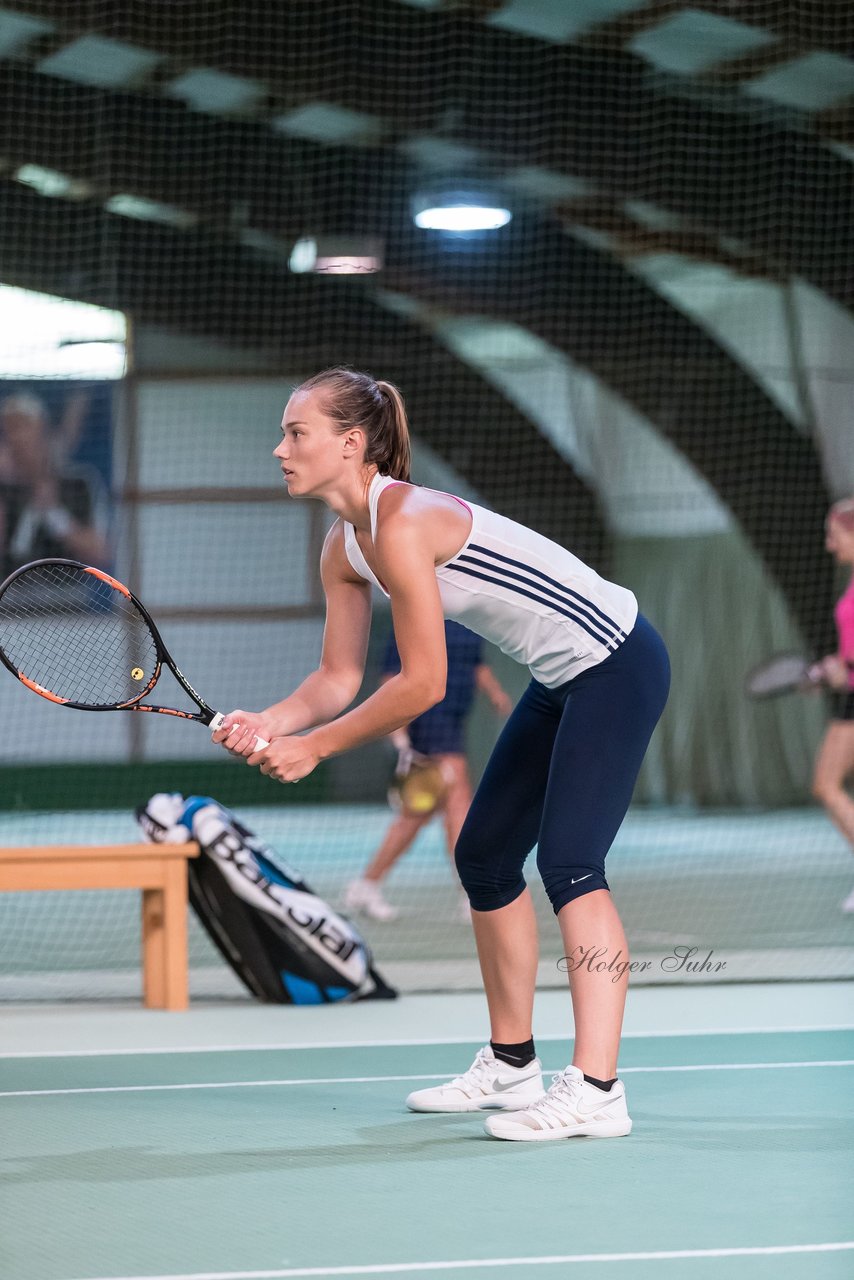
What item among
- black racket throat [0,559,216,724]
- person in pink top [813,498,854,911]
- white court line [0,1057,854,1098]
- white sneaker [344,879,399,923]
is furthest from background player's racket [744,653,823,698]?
black racket throat [0,559,216,724]

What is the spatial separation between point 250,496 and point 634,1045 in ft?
34.5

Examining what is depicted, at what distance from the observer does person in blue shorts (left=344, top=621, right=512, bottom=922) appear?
23.4ft

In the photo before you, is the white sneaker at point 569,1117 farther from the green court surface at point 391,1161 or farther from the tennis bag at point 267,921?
the tennis bag at point 267,921

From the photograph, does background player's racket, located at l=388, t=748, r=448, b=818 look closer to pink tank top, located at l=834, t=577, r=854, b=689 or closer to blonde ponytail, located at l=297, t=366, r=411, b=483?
pink tank top, located at l=834, t=577, r=854, b=689

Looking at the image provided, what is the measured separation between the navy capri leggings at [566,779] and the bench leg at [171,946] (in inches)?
68.0

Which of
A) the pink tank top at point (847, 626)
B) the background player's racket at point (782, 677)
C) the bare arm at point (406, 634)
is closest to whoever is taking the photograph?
the bare arm at point (406, 634)

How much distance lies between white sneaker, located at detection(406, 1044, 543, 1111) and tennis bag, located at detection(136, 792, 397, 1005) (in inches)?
57.1

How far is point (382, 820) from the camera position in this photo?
43.1 feet


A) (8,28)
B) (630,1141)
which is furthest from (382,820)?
(630,1141)

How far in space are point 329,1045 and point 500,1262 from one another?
1954 millimetres

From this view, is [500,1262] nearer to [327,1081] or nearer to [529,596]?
[529,596]

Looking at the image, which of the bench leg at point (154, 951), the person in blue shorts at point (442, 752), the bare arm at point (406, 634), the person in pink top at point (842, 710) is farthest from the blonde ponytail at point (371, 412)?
the person in pink top at point (842, 710)

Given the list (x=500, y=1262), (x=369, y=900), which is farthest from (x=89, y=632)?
(x=369, y=900)

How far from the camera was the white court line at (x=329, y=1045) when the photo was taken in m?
4.51
